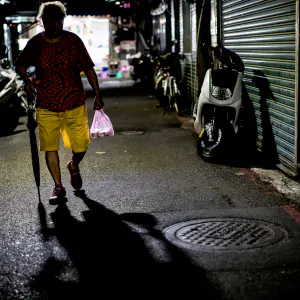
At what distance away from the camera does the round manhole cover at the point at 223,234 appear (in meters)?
4.92

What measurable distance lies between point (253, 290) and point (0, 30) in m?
19.1

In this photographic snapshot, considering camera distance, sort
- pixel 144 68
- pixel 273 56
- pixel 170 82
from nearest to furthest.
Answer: pixel 273 56
pixel 170 82
pixel 144 68

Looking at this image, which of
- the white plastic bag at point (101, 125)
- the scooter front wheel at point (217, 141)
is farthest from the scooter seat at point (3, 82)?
the white plastic bag at point (101, 125)

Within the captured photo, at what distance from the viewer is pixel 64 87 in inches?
251

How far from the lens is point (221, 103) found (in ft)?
28.5

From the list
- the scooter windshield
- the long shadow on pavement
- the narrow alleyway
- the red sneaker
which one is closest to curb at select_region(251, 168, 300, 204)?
the narrow alleyway

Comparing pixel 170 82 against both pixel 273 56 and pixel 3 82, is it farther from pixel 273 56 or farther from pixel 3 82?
pixel 273 56

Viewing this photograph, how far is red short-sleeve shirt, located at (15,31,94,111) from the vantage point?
6285 millimetres

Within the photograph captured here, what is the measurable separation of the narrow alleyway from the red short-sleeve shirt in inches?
47.6

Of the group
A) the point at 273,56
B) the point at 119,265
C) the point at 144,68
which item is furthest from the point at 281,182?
the point at 144,68

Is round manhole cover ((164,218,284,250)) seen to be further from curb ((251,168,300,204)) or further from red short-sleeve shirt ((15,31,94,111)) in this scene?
red short-sleeve shirt ((15,31,94,111))

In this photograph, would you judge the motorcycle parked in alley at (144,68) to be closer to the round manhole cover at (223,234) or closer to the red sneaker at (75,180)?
the red sneaker at (75,180)

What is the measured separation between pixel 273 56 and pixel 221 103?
1.16m

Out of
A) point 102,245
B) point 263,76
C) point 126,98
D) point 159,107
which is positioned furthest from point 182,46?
point 102,245
